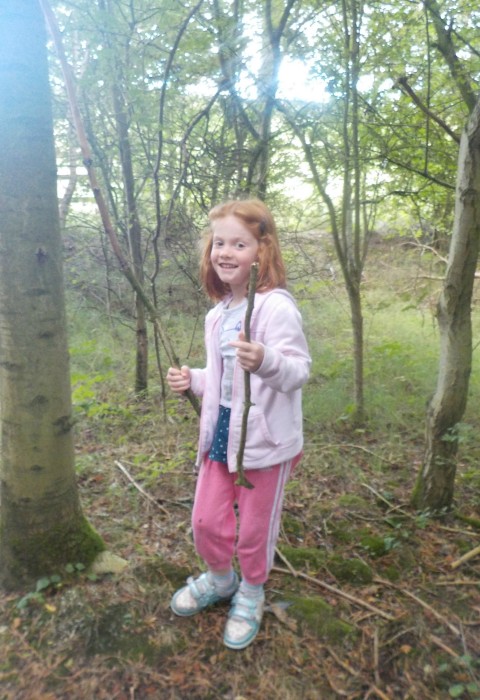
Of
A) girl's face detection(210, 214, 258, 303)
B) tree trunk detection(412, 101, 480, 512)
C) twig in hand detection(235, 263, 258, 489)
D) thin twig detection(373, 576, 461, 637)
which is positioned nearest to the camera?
twig in hand detection(235, 263, 258, 489)

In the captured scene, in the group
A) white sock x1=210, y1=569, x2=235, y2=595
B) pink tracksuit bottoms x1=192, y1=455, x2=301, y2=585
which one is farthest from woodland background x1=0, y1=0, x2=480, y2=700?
pink tracksuit bottoms x1=192, y1=455, x2=301, y2=585

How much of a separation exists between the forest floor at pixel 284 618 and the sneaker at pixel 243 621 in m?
0.04

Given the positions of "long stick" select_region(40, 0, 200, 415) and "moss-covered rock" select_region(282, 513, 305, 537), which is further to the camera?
"moss-covered rock" select_region(282, 513, 305, 537)

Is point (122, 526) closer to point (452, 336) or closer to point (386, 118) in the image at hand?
point (452, 336)

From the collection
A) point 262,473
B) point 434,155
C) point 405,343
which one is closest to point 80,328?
point 405,343

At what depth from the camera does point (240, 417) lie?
1.87 meters

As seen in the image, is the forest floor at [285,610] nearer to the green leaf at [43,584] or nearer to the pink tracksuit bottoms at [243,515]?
the green leaf at [43,584]

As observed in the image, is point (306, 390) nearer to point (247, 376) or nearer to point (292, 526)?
point (292, 526)

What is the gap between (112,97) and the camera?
4574 millimetres

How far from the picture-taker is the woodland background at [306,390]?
1910mm

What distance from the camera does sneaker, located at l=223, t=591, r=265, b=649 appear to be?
1964 millimetres

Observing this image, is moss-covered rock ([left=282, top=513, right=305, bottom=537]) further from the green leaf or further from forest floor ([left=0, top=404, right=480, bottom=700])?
the green leaf

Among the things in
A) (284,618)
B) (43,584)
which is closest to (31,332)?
(43,584)

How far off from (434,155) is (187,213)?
2315 mm
